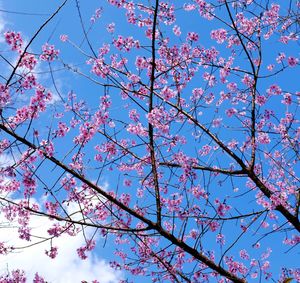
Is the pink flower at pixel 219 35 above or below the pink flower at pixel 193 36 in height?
above

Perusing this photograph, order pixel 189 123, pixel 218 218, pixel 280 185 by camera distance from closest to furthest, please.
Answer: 1. pixel 218 218
2. pixel 280 185
3. pixel 189 123

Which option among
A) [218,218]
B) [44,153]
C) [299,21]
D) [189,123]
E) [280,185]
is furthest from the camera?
[189,123]

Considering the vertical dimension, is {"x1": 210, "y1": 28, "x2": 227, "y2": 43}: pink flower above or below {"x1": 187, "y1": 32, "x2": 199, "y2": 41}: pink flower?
above

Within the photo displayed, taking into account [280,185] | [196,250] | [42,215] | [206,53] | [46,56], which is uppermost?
[206,53]

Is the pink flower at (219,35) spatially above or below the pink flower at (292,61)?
above

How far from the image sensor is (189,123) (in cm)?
935

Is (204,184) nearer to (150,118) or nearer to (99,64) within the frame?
(150,118)

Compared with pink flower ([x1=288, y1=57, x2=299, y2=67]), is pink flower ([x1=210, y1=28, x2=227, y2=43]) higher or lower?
higher

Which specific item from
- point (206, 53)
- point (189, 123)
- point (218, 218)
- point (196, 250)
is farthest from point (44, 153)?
point (206, 53)

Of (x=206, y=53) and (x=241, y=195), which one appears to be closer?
(x=241, y=195)

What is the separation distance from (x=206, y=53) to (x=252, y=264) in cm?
467

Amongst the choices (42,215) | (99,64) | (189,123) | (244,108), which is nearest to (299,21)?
(244,108)

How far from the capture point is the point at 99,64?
8.80m

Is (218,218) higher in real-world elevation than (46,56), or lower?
lower
